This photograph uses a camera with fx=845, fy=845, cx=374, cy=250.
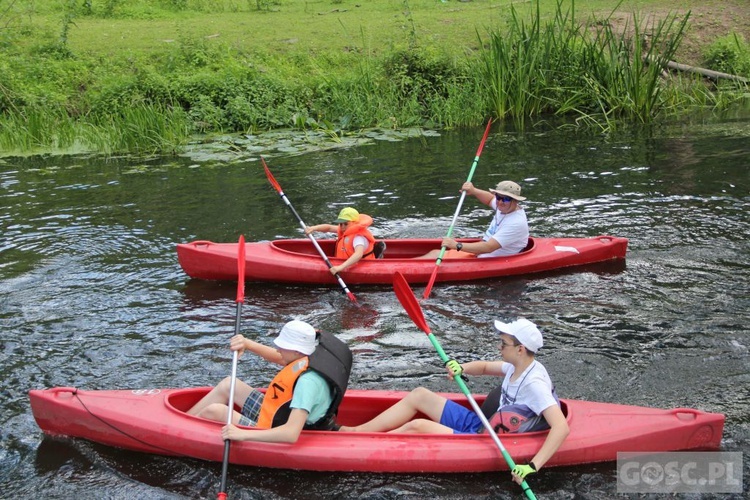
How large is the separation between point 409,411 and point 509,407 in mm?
640

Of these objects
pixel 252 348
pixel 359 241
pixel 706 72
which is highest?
pixel 706 72

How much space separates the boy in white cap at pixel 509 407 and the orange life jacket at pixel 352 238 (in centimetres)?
303

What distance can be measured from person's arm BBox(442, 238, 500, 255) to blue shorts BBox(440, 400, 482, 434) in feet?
10.0

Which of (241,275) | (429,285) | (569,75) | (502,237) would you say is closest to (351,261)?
(429,285)

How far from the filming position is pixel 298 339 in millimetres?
4852

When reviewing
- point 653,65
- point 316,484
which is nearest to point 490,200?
point 316,484

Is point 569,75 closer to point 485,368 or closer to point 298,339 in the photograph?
point 485,368

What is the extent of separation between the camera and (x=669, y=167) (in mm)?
11625

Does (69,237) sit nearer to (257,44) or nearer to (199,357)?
(199,357)

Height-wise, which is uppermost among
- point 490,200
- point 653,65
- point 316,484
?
point 653,65

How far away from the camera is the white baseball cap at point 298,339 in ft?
15.9

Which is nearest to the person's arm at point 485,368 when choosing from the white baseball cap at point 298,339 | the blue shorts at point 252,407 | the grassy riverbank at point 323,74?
the white baseball cap at point 298,339

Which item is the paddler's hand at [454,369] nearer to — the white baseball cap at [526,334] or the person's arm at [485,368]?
the person's arm at [485,368]

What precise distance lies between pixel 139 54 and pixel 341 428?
12.3m
